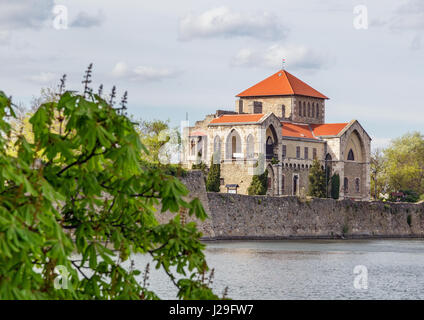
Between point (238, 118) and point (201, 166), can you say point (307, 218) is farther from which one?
point (238, 118)

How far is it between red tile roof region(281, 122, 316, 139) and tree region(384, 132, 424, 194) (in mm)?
12848

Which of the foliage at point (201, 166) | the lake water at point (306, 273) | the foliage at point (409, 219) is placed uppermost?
the foliage at point (201, 166)

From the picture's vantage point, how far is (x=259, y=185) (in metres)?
58.4

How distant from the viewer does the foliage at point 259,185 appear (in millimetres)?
58188

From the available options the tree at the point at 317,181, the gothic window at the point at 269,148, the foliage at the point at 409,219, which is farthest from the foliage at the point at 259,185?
the foliage at the point at 409,219

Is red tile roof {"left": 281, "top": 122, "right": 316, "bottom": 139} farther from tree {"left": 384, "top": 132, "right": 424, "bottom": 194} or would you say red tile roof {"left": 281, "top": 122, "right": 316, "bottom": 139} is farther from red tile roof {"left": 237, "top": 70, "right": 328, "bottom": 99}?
tree {"left": 384, "top": 132, "right": 424, "bottom": 194}

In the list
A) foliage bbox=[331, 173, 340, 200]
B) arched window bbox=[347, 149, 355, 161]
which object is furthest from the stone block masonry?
arched window bbox=[347, 149, 355, 161]

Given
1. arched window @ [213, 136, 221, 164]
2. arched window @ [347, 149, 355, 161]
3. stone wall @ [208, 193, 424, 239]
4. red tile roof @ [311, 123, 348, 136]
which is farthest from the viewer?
arched window @ [347, 149, 355, 161]

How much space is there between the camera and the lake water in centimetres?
1995

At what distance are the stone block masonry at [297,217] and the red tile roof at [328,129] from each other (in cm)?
1474

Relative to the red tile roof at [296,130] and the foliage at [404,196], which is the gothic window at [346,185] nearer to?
the red tile roof at [296,130]

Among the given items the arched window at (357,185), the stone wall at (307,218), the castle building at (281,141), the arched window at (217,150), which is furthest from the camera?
the arched window at (357,185)

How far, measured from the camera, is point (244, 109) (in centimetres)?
7481
